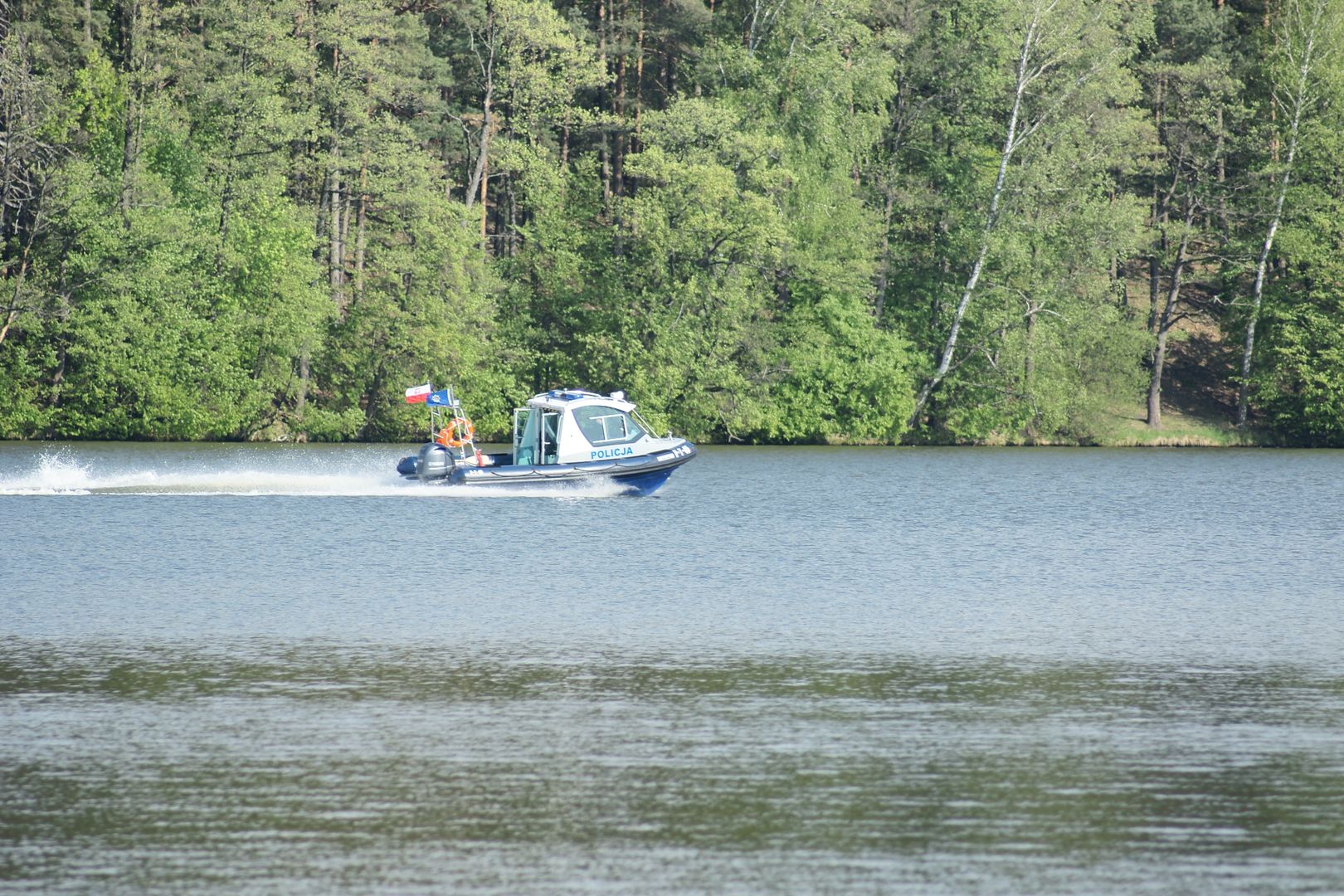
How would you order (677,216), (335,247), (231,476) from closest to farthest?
(231,476) < (677,216) < (335,247)

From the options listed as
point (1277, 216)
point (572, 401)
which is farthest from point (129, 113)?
point (1277, 216)

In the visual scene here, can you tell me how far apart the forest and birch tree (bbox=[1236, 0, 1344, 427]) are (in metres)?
0.20

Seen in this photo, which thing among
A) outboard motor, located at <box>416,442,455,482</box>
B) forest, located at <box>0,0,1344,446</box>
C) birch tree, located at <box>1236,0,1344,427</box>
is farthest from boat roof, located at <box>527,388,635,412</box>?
birch tree, located at <box>1236,0,1344,427</box>

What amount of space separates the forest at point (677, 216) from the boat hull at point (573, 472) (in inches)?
932

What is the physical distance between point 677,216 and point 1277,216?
25.7 metres

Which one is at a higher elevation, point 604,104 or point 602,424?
point 604,104

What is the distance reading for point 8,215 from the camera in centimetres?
6216

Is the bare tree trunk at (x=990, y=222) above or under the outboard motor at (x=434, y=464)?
above

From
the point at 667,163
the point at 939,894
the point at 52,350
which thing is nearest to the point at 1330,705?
the point at 939,894

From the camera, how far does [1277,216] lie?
229 feet

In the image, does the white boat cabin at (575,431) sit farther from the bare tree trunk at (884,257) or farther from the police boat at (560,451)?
the bare tree trunk at (884,257)

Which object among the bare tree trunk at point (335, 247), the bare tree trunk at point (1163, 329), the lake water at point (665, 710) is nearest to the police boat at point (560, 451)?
the lake water at point (665, 710)

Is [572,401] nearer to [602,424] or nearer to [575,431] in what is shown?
[575,431]

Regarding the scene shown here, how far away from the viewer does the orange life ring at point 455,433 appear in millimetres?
39250
